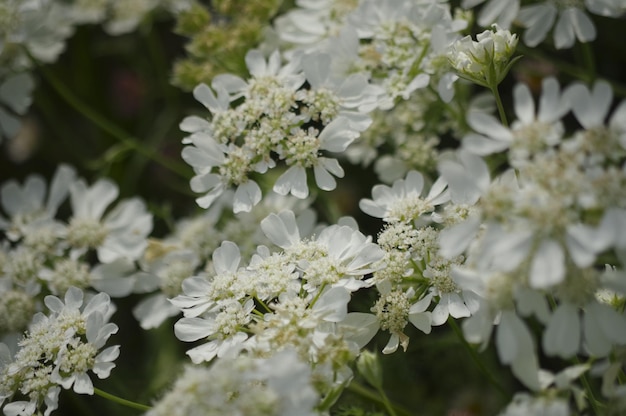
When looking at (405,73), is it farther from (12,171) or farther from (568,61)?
(12,171)

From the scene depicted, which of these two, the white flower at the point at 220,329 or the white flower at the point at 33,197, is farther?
the white flower at the point at 33,197

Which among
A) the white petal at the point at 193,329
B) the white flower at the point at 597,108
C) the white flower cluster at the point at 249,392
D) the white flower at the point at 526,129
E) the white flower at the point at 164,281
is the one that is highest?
the white flower at the point at 597,108

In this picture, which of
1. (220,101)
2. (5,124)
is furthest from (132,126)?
(220,101)

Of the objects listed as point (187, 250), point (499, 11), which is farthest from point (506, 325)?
point (187, 250)

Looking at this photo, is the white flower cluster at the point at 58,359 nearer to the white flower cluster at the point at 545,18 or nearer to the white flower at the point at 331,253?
the white flower at the point at 331,253

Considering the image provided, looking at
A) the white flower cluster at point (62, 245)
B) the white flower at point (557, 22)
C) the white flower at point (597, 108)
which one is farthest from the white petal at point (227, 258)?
the white flower at point (557, 22)

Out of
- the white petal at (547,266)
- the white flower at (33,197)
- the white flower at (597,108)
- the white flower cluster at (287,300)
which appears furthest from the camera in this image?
the white flower at (33,197)

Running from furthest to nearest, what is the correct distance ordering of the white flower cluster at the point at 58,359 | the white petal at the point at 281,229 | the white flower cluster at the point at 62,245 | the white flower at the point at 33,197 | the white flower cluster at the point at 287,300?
the white flower at the point at 33,197
the white flower cluster at the point at 62,245
the white petal at the point at 281,229
the white flower cluster at the point at 58,359
the white flower cluster at the point at 287,300

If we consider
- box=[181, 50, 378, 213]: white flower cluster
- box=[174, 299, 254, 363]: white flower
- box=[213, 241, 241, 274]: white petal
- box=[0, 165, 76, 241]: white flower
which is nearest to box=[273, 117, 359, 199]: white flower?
box=[181, 50, 378, 213]: white flower cluster
